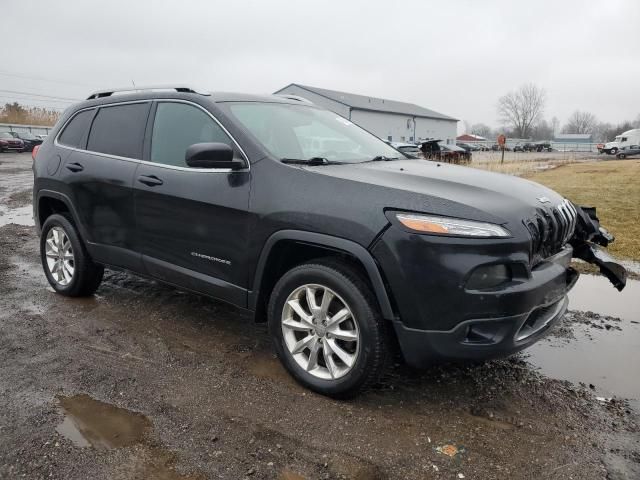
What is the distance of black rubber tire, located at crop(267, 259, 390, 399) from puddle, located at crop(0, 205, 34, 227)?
729 centimetres

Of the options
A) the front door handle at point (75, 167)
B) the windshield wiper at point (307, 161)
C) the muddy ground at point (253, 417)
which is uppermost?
the windshield wiper at point (307, 161)

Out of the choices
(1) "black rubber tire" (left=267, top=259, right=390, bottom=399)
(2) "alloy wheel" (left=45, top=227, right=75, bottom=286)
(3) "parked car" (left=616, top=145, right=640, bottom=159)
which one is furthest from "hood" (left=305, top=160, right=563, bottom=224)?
(3) "parked car" (left=616, top=145, right=640, bottom=159)

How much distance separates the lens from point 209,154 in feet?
10.5

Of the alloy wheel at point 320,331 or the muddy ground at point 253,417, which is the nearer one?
the muddy ground at point 253,417

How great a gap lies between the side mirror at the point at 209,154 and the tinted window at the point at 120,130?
3.28 feet

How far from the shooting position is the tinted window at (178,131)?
3641 millimetres

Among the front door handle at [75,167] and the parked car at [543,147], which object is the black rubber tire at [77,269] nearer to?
the front door handle at [75,167]

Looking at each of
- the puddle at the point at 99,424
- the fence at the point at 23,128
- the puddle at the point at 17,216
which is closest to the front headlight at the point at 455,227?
the puddle at the point at 99,424

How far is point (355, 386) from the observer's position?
294 centimetres

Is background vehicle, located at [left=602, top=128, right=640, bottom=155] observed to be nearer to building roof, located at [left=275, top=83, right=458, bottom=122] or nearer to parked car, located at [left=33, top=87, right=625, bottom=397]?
building roof, located at [left=275, top=83, right=458, bottom=122]

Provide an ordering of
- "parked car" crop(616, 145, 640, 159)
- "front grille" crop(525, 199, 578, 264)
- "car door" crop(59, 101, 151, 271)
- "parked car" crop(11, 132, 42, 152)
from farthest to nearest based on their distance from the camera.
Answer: "parked car" crop(616, 145, 640, 159), "parked car" crop(11, 132, 42, 152), "car door" crop(59, 101, 151, 271), "front grille" crop(525, 199, 578, 264)

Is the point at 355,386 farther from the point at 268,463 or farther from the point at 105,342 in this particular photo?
the point at 105,342

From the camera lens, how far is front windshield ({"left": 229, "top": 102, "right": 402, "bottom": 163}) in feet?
11.7

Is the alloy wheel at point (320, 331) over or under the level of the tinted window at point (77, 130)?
under
